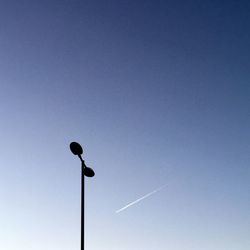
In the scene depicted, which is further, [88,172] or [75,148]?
[88,172]

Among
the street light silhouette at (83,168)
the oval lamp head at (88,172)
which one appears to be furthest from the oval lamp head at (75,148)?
the oval lamp head at (88,172)

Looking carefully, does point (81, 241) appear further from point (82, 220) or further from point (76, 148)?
point (76, 148)

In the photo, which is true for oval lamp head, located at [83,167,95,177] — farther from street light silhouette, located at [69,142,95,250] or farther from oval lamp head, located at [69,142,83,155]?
oval lamp head, located at [69,142,83,155]

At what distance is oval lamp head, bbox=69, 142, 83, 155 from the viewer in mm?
13164

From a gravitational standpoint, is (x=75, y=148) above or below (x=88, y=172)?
above

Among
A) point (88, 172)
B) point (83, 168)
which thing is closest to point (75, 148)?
point (83, 168)

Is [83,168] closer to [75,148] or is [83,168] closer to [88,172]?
[88,172]

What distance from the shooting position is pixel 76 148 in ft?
43.3

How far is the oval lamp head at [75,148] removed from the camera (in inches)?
518

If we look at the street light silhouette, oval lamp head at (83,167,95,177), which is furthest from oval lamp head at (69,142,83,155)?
oval lamp head at (83,167,95,177)

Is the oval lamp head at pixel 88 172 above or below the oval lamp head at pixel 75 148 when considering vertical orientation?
below

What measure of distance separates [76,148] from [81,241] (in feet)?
8.78

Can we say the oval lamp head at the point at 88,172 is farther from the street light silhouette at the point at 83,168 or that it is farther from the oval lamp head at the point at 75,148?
A: the oval lamp head at the point at 75,148

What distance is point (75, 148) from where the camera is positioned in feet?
43.2
